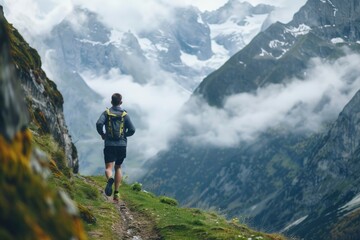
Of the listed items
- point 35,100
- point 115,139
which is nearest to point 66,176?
point 115,139

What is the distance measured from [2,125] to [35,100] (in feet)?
108

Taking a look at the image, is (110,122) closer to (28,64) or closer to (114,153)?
(114,153)

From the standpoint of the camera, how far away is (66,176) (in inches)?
1014

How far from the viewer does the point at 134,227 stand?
23125 mm

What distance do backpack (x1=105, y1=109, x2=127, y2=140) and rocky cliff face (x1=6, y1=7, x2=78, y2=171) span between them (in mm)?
12051

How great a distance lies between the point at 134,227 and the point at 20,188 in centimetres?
1786

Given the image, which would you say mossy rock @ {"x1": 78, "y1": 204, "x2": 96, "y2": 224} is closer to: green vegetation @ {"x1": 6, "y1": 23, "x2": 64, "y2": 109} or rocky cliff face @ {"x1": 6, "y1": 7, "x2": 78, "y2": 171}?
rocky cliff face @ {"x1": 6, "y1": 7, "x2": 78, "y2": 171}

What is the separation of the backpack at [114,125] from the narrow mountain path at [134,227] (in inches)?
154

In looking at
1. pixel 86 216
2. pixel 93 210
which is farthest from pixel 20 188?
pixel 93 210

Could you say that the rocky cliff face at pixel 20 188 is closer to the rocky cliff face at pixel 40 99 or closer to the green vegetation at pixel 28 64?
the rocky cliff face at pixel 40 99

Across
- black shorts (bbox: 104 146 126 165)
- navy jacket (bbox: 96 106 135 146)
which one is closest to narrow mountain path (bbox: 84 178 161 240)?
black shorts (bbox: 104 146 126 165)

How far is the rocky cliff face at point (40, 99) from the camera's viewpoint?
35.3 meters

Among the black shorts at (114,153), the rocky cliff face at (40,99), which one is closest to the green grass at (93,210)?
the black shorts at (114,153)

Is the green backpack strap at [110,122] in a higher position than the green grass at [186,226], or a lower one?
higher
